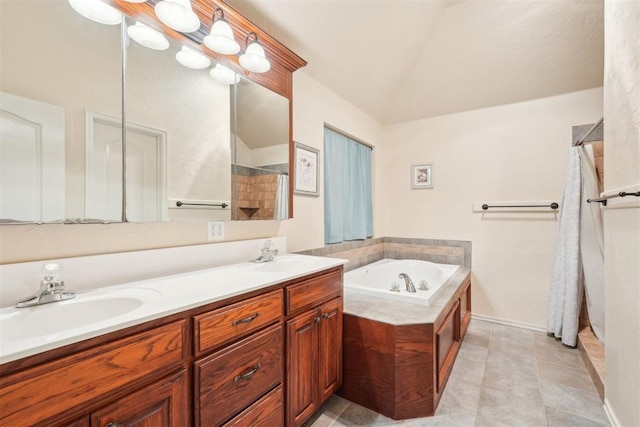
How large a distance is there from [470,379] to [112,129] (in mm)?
2665

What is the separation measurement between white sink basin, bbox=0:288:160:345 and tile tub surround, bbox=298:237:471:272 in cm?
187

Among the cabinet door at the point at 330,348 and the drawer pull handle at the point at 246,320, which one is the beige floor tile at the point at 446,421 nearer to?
the cabinet door at the point at 330,348

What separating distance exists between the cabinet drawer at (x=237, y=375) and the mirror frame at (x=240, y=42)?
1028 millimetres

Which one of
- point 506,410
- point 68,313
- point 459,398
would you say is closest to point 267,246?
point 68,313

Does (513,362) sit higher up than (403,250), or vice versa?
(403,250)

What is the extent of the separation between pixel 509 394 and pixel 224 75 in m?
2.75

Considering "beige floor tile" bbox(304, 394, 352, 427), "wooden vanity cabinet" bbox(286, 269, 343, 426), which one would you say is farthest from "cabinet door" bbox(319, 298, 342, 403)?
"beige floor tile" bbox(304, 394, 352, 427)

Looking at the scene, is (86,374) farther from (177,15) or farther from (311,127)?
(311,127)

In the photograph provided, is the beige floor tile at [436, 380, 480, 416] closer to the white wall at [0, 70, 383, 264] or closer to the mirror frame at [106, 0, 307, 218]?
the white wall at [0, 70, 383, 264]

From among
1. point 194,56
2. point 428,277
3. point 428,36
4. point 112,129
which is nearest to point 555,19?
point 428,36

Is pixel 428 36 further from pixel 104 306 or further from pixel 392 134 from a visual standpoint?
pixel 104 306

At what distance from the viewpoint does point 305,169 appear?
236 cm

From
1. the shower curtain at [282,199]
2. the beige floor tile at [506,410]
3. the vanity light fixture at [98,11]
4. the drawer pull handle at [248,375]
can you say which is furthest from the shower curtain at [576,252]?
the vanity light fixture at [98,11]

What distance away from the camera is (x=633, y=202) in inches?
48.6
